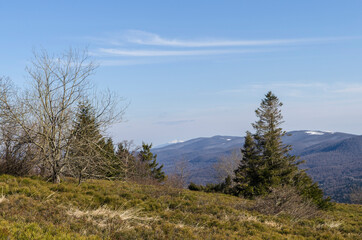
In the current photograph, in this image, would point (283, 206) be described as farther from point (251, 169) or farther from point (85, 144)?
point (251, 169)

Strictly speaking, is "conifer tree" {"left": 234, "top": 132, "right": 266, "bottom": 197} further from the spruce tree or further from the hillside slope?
the hillside slope

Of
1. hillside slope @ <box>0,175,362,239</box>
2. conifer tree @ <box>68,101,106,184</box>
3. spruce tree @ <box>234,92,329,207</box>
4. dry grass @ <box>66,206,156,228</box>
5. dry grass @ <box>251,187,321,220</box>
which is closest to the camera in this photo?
hillside slope @ <box>0,175,362,239</box>

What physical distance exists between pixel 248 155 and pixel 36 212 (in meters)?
29.1

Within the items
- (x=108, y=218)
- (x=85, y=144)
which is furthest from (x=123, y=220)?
(x=85, y=144)

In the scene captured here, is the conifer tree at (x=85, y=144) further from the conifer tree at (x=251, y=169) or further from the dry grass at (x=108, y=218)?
the conifer tree at (x=251, y=169)

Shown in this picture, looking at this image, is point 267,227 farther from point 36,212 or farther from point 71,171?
point 71,171

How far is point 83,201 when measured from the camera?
10.7m

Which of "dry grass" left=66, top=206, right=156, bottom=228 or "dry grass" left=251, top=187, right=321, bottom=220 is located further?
"dry grass" left=251, top=187, right=321, bottom=220

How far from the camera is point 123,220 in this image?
8.10 meters

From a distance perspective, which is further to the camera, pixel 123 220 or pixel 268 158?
pixel 268 158

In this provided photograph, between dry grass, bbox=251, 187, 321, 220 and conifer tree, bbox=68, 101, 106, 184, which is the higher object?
conifer tree, bbox=68, 101, 106, 184

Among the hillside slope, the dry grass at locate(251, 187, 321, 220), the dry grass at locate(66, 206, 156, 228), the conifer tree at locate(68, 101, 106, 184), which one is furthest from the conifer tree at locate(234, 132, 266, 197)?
the dry grass at locate(66, 206, 156, 228)

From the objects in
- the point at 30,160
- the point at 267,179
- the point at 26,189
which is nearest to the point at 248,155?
the point at 267,179

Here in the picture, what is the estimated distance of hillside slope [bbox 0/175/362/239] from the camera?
6621 mm
